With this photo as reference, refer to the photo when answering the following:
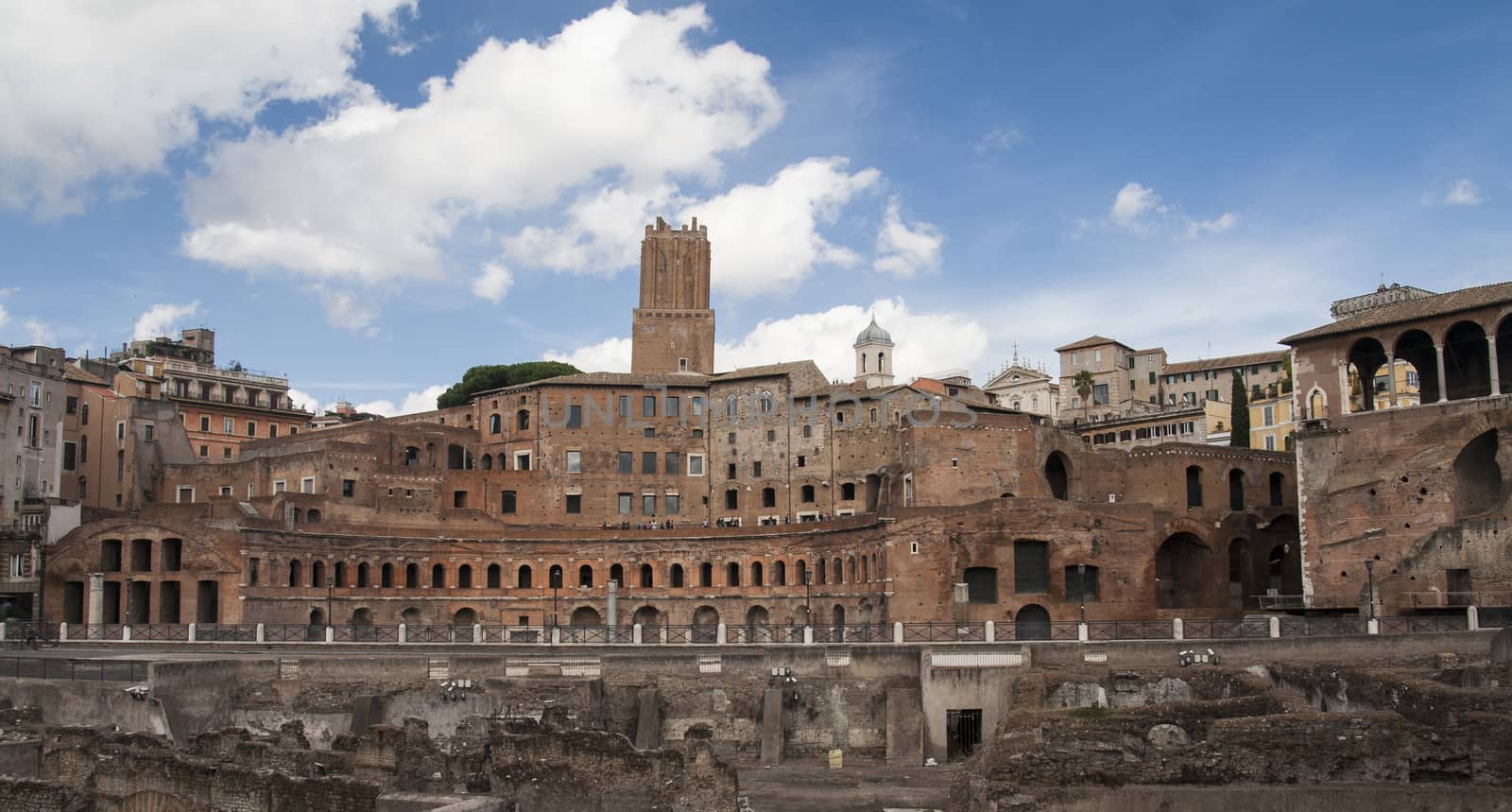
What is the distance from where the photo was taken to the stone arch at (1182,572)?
6328 centimetres

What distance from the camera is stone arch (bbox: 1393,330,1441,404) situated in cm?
5523

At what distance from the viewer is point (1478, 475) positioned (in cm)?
5191

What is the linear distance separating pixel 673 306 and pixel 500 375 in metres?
20.4

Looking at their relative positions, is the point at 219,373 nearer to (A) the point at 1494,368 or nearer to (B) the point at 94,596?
(B) the point at 94,596

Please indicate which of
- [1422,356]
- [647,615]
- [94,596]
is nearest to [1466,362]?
[1422,356]

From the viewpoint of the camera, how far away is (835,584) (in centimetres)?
6938

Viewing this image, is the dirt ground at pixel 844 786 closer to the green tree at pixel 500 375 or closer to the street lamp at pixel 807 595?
the street lamp at pixel 807 595

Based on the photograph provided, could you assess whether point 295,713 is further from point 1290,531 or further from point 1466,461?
point 1290,531

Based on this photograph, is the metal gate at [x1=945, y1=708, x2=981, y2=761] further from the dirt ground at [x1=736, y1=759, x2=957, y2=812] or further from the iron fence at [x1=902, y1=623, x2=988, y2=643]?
the iron fence at [x1=902, y1=623, x2=988, y2=643]

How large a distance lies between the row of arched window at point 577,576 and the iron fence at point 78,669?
25886 millimetres

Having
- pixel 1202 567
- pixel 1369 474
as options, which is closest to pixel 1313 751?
pixel 1369 474

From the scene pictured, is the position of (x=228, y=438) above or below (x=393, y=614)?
above

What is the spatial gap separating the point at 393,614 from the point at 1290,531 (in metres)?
45.0

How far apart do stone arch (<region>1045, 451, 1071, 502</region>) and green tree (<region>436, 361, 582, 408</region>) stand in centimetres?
4366
